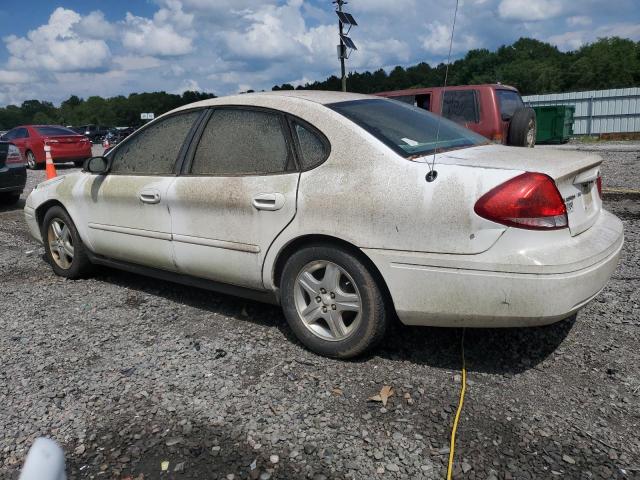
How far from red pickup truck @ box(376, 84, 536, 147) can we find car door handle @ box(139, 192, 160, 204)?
775 cm

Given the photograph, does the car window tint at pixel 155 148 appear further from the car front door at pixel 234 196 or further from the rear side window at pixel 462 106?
the rear side window at pixel 462 106

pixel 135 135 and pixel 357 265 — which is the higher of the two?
pixel 135 135

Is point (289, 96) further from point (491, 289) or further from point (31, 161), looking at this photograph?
point (31, 161)

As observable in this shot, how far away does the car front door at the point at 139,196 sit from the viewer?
422 centimetres

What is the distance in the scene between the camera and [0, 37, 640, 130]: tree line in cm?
6359

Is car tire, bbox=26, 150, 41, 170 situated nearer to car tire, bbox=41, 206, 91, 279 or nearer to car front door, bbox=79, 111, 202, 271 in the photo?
car tire, bbox=41, 206, 91, 279

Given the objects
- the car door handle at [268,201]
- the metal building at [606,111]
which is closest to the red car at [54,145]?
the car door handle at [268,201]

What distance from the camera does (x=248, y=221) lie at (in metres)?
3.63

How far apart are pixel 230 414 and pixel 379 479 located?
34.7 inches

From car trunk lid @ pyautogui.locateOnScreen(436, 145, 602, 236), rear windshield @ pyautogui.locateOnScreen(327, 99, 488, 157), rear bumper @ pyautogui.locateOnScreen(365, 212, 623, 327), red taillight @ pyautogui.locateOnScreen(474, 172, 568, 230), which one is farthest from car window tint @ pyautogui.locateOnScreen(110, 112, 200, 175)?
red taillight @ pyautogui.locateOnScreen(474, 172, 568, 230)

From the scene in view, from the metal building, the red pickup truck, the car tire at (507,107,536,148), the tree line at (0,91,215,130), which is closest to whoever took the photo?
the car tire at (507,107,536,148)

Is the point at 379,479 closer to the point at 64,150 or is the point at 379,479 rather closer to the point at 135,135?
the point at 135,135

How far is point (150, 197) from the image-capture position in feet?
13.9

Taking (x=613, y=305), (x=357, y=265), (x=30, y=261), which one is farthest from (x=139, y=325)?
(x=613, y=305)
